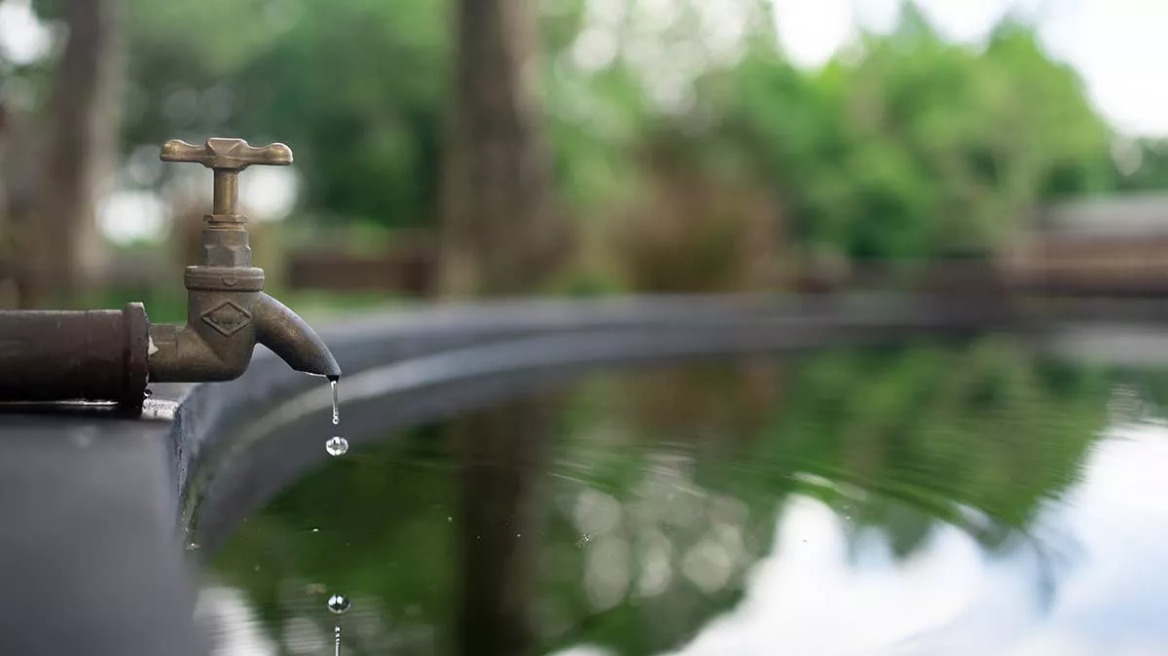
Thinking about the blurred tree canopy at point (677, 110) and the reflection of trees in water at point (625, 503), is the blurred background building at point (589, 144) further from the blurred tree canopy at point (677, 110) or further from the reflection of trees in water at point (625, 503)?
the reflection of trees in water at point (625, 503)

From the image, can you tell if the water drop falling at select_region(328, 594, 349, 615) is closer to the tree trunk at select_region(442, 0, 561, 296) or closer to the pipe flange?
the pipe flange

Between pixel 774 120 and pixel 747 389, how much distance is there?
83.0 ft

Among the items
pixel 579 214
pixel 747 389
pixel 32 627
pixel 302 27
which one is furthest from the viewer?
pixel 302 27

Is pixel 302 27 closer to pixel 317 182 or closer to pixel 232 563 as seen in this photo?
pixel 317 182

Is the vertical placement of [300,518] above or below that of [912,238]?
above

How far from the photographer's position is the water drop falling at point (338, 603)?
1653 mm

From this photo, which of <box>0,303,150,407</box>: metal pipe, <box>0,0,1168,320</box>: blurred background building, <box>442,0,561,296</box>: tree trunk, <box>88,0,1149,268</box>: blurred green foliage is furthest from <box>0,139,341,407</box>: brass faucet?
<box>88,0,1149,268</box>: blurred green foliage

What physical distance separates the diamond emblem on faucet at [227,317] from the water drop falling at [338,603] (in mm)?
422

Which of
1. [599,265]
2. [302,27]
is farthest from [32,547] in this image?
[302,27]

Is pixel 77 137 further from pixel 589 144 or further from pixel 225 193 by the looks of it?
pixel 589 144

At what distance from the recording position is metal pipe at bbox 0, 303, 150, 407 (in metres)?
1.56

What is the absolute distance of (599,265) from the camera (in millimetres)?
9945

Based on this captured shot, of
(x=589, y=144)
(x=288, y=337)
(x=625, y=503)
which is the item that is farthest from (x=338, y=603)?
(x=589, y=144)

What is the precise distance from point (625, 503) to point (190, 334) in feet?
3.32
